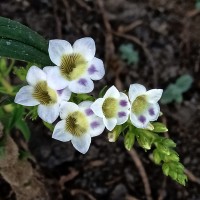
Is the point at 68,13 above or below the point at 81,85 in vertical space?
below

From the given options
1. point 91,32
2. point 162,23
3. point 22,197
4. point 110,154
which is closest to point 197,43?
point 162,23

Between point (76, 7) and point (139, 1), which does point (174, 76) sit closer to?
point (139, 1)

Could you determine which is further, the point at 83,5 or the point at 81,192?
the point at 83,5

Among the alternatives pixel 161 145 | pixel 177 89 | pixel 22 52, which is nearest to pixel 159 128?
pixel 161 145

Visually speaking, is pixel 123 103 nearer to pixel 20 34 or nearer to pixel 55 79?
pixel 55 79

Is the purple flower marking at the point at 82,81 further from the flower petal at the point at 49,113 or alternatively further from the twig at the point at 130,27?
the twig at the point at 130,27

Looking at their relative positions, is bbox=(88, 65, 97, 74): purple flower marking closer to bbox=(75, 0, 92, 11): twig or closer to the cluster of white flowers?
the cluster of white flowers

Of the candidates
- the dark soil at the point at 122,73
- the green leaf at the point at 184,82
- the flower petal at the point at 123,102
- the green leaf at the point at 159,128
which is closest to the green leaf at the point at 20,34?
the flower petal at the point at 123,102
